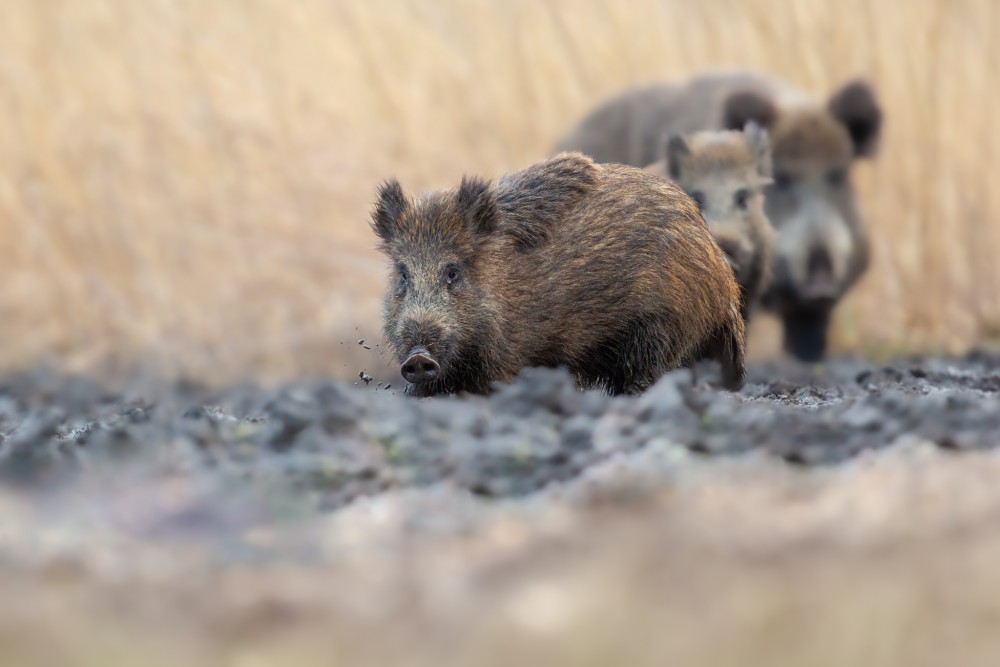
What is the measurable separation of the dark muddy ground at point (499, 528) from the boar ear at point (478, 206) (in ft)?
4.31

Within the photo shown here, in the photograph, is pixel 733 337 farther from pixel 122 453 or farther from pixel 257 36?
pixel 257 36

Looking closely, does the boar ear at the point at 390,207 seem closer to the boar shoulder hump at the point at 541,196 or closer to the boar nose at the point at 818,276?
the boar shoulder hump at the point at 541,196

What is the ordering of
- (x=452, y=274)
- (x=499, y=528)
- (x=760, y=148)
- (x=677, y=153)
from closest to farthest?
(x=499, y=528) → (x=452, y=274) → (x=677, y=153) → (x=760, y=148)

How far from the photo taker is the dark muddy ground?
2215 millimetres

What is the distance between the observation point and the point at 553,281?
183 inches

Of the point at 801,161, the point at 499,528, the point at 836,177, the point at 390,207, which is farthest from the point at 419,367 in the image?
the point at 836,177

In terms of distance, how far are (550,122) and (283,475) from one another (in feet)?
26.3

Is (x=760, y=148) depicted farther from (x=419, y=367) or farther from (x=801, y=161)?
(x=419, y=367)

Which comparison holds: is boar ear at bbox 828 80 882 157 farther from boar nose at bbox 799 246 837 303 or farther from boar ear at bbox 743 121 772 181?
boar ear at bbox 743 121 772 181

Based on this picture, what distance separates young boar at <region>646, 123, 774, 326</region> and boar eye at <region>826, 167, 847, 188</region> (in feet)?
6.37

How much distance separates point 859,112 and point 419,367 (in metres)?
5.63

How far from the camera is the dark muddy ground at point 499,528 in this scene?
2.21m

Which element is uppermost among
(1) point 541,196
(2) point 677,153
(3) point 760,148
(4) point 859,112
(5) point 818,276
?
(1) point 541,196

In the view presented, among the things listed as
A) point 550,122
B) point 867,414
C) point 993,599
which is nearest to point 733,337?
point 867,414
